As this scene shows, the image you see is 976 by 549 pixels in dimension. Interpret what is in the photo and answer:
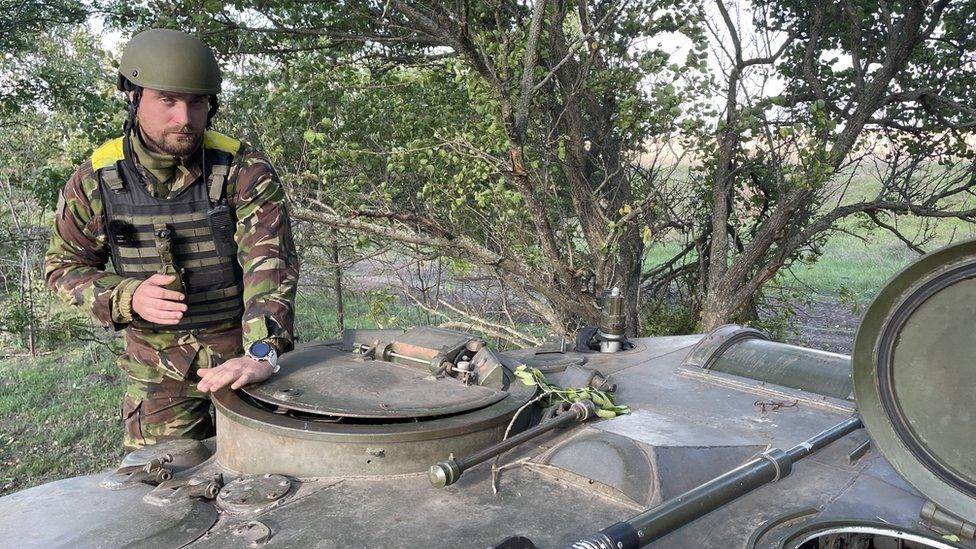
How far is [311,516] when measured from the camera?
93.5 inches

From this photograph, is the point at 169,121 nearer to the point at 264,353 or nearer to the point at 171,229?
the point at 171,229

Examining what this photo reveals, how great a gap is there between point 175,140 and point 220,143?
27cm

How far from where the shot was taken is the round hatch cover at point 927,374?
83.1 inches

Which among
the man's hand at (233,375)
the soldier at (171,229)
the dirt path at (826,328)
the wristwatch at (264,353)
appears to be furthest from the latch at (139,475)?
the dirt path at (826,328)

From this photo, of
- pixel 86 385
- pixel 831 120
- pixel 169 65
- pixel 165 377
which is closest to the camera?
pixel 169 65

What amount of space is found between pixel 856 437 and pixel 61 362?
11.2 meters

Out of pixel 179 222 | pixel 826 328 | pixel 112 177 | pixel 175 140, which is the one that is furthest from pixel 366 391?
pixel 826 328

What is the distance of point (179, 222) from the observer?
3555 millimetres

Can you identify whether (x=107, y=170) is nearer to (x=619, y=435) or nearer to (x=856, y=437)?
(x=619, y=435)

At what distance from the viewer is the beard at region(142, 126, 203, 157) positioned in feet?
11.4

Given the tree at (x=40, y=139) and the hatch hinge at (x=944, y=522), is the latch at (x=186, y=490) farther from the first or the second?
the tree at (x=40, y=139)

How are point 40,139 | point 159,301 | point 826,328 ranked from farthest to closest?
point 826,328
point 40,139
point 159,301

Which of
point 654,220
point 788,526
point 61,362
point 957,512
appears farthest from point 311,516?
point 61,362

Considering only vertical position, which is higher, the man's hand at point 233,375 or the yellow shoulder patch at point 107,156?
the yellow shoulder patch at point 107,156
